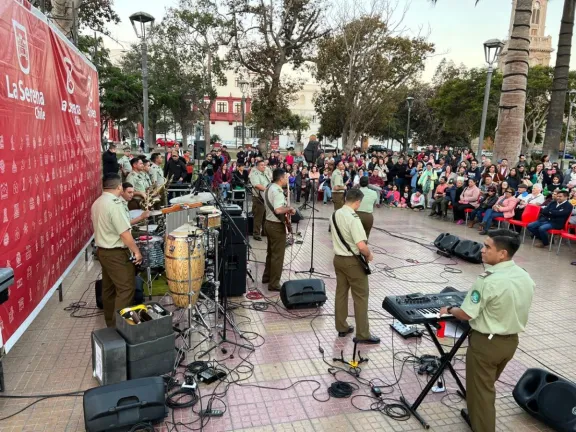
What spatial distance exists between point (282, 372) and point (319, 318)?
5.16 feet

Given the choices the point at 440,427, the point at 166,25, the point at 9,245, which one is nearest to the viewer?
the point at 440,427

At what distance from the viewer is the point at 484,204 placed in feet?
41.2

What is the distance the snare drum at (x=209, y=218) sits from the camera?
5.66m

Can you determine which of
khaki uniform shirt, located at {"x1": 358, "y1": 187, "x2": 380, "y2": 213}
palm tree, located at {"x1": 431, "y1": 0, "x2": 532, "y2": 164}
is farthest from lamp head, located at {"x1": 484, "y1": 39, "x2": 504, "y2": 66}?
khaki uniform shirt, located at {"x1": 358, "y1": 187, "x2": 380, "y2": 213}

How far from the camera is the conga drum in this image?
5.08 m

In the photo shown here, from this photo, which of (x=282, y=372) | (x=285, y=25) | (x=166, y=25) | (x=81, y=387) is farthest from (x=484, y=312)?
(x=166, y=25)

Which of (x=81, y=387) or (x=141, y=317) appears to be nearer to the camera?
(x=81, y=387)

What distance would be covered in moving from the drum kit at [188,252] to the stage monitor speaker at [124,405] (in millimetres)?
1432

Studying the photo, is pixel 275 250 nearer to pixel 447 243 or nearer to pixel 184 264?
pixel 184 264

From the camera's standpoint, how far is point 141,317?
4.65 m

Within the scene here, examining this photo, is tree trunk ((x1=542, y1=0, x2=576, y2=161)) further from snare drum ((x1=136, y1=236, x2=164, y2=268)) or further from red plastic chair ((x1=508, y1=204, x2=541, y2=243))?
snare drum ((x1=136, y1=236, x2=164, y2=268))

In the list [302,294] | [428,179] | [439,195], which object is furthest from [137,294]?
[428,179]

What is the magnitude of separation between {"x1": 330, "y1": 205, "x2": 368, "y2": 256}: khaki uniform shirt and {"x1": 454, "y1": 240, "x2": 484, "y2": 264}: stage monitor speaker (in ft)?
17.6

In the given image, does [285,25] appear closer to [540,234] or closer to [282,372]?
[540,234]
